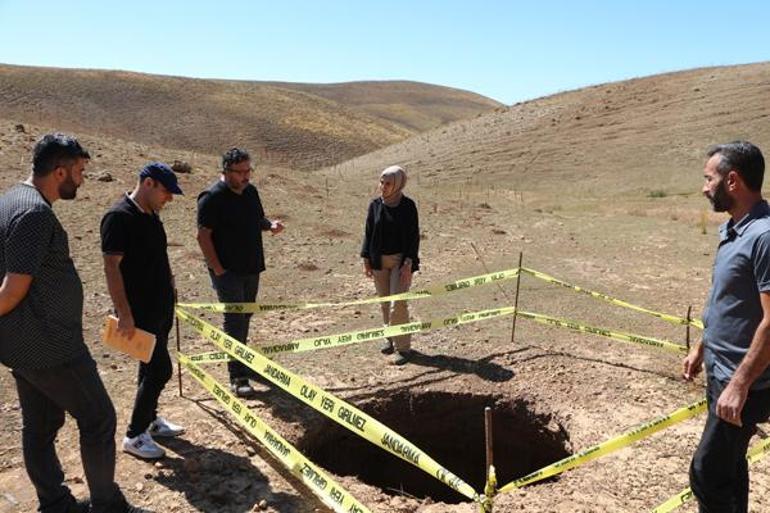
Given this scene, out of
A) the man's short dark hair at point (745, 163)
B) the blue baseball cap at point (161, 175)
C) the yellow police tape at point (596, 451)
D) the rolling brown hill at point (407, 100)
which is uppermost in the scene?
the rolling brown hill at point (407, 100)

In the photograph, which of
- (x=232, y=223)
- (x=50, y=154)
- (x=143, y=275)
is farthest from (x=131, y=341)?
(x=232, y=223)

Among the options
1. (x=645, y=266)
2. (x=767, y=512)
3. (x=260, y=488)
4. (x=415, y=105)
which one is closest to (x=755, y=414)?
(x=767, y=512)

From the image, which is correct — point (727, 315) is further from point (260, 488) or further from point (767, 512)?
point (260, 488)

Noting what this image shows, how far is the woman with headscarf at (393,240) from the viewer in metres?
6.02

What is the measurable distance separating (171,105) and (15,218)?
5357 centimetres

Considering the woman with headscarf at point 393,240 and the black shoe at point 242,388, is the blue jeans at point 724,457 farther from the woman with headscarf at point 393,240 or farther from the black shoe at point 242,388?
the black shoe at point 242,388

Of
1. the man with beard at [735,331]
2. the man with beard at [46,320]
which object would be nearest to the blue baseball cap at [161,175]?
the man with beard at [46,320]

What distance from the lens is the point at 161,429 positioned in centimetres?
468

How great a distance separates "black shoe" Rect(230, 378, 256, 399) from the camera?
541 centimetres

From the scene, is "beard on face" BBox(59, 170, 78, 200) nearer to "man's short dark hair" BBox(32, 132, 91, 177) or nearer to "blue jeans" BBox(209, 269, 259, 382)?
"man's short dark hair" BBox(32, 132, 91, 177)

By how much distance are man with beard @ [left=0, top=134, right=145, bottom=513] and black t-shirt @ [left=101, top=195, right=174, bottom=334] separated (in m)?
0.52

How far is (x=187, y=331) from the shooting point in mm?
7285

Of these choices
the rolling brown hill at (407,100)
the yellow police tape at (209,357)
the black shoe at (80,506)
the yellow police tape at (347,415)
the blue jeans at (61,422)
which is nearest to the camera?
the yellow police tape at (347,415)

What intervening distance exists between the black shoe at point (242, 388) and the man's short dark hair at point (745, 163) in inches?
157
